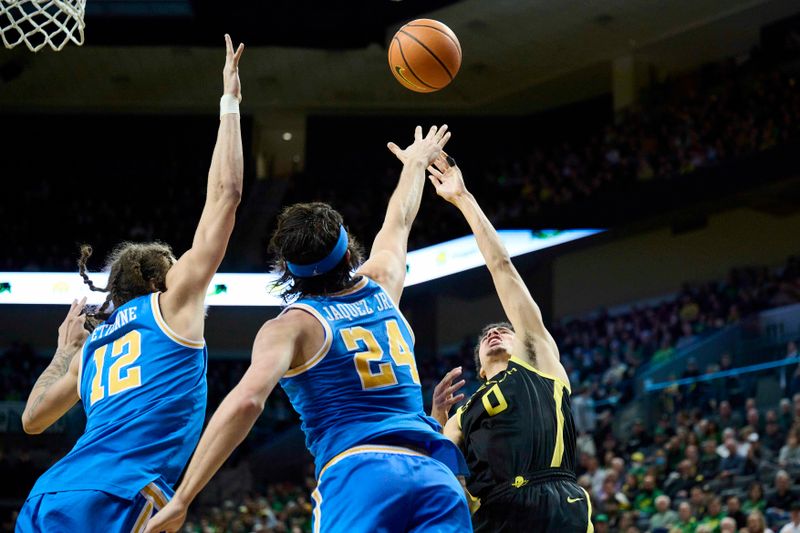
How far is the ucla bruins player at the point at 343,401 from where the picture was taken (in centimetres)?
330

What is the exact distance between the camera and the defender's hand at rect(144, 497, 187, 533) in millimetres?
3155

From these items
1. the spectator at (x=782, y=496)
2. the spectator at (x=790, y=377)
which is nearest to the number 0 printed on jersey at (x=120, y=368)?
the spectator at (x=782, y=496)

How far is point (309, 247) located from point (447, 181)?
1.86 m

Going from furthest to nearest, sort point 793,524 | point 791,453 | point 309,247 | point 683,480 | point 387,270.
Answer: point 683,480 → point 791,453 → point 793,524 → point 387,270 → point 309,247

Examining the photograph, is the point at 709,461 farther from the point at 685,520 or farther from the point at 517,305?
the point at 517,305

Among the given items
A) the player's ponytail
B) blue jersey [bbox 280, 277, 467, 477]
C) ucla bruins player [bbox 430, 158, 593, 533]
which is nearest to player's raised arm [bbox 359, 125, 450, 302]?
ucla bruins player [bbox 430, 158, 593, 533]

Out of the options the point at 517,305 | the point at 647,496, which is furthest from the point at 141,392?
the point at 647,496

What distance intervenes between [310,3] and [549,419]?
18984mm

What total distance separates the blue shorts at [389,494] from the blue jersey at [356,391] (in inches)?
2.4

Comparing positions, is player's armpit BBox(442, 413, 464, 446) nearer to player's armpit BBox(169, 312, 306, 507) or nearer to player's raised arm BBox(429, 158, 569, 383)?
player's raised arm BBox(429, 158, 569, 383)

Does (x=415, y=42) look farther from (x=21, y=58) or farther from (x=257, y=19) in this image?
(x=21, y=58)

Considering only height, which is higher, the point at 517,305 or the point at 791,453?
the point at 517,305

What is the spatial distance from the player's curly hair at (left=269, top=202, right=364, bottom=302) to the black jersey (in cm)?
138

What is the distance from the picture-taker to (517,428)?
191 inches
